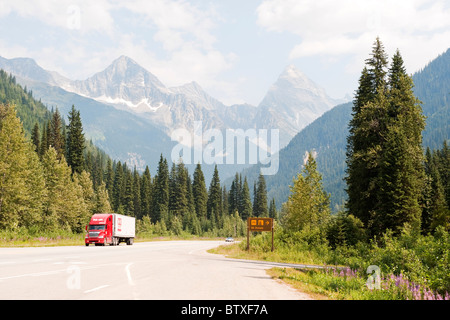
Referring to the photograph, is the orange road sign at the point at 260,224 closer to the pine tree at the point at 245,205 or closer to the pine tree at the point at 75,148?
the pine tree at the point at 75,148

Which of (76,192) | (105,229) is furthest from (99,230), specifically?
(76,192)

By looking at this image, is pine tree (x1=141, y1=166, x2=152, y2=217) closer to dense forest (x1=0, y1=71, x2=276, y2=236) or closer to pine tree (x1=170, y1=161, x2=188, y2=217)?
dense forest (x1=0, y1=71, x2=276, y2=236)

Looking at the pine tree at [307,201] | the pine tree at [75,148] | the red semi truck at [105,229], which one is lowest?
the red semi truck at [105,229]

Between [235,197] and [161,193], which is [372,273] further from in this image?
[235,197]

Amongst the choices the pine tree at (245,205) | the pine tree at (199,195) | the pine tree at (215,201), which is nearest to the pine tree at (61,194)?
the pine tree at (199,195)

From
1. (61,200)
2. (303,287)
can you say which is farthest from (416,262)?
(61,200)

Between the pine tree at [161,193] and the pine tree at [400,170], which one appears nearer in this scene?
the pine tree at [400,170]

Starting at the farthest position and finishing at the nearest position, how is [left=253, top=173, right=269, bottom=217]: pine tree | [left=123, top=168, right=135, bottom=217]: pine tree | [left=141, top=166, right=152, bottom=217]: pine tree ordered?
1. [left=253, top=173, right=269, bottom=217]: pine tree
2. [left=141, top=166, right=152, bottom=217]: pine tree
3. [left=123, top=168, right=135, bottom=217]: pine tree

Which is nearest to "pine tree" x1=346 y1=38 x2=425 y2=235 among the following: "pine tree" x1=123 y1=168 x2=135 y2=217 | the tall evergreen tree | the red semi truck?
the tall evergreen tree

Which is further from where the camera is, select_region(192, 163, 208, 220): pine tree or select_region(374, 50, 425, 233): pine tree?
select_region(192, 163, 208, 220): pine tree

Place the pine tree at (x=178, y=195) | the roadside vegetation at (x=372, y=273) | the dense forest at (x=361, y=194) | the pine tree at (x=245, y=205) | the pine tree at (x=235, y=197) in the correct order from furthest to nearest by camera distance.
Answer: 1. the pine tree at (x=235, y=197)
2. the pine tree at (x=245, y=205)
3. the pine tree at (x=178, y=195)
4. the dense forest at (x=361, y=194)
5. the roadside vegetation at (x=372, y=273)

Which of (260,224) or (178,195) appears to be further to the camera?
(178,195)

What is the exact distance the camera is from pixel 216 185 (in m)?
145

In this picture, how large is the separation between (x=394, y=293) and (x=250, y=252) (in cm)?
2422
